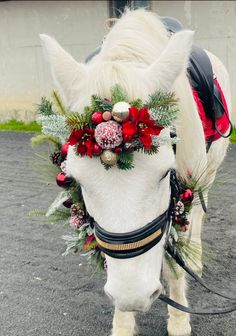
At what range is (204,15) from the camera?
8.12 m

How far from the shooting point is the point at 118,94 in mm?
1783

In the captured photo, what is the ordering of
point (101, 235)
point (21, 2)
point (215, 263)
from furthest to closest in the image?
point (21, 2) < point (215, 263) < point (101, 235)

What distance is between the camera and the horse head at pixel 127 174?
1793mm

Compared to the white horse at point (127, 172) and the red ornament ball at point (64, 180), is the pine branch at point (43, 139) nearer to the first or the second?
the red ornament ball at point (64, 180)

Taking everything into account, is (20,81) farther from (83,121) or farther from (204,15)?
(83,121)

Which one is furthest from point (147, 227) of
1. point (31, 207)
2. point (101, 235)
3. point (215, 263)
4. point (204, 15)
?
point (204, 15)

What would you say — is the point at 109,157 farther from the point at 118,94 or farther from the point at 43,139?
the point at 43,139

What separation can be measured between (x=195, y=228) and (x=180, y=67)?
5.29 feet

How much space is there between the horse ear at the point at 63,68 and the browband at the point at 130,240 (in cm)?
55

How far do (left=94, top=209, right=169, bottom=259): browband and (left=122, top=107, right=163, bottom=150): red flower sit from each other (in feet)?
1.01

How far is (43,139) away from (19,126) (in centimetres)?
796

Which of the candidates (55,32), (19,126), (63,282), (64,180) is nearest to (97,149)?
(64,180)

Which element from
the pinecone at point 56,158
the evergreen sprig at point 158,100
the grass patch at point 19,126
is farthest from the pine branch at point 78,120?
the grass patch at point 19,126

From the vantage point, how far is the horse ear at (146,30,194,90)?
A: 179 centimetres
